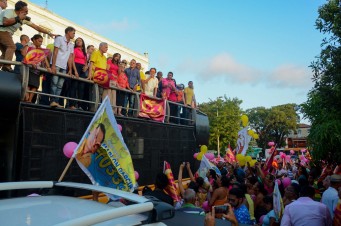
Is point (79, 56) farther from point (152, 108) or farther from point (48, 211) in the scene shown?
point (48, 211)

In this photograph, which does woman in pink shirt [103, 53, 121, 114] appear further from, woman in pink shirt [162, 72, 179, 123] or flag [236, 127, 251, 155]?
flag [236, 127, 251, 155]

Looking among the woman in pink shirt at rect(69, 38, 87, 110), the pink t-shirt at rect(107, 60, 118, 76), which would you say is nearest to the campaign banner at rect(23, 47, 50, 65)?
the woman in pink shirt at rect(69, 38, 87, 110)

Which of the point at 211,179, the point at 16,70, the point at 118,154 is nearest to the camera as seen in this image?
the point at 118,154

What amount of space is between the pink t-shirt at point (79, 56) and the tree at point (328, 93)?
17.4 feet

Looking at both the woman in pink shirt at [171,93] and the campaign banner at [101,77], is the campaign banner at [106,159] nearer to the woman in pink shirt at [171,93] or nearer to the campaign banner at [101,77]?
the campaign banner at [101,77]

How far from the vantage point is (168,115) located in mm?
10898

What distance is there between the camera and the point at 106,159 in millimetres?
4938

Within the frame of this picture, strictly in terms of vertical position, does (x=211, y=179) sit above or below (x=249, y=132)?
below

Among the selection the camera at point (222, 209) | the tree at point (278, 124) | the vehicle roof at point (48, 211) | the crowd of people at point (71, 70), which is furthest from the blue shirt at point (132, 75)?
the tree at point (278, 124)

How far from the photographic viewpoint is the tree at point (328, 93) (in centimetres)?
771

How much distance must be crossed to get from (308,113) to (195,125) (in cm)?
453

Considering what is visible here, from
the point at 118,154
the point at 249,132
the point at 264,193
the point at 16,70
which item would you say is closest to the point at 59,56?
the point at 16,70

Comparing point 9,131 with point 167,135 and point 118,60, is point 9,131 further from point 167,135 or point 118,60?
point 167,135

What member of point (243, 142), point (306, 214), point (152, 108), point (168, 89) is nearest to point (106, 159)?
point (306, 214)
